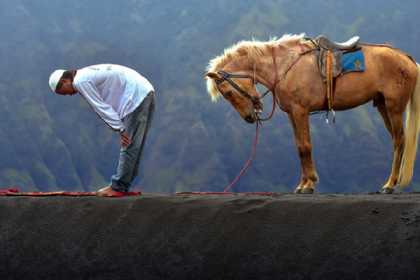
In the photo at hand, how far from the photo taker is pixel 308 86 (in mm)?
10648

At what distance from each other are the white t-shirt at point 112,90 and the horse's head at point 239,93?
1.92 metres

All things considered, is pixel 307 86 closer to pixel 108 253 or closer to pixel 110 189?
pixel 110 189

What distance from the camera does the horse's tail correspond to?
10656 mm

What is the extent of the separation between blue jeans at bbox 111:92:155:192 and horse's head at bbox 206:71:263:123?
1.95 metres

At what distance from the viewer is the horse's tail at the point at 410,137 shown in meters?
10.7

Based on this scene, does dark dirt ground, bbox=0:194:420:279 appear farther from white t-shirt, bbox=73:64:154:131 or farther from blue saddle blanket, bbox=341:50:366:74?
blue saddle blanket, bbox=341:50:366:74

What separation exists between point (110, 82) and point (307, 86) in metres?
2.85

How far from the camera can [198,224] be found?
25.6 ft

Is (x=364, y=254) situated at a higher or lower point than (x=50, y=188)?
Answer: higher

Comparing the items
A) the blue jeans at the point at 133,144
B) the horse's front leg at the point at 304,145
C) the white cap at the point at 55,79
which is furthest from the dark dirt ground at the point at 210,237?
the horse's front leg at the point at 304,145

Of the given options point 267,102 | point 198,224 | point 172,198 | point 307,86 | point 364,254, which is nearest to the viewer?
point 364,254

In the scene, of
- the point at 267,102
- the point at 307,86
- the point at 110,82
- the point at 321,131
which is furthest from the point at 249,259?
the point at 321,131

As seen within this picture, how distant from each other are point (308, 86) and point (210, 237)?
3616 millimetres

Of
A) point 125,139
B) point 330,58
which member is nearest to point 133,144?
point 125,139
